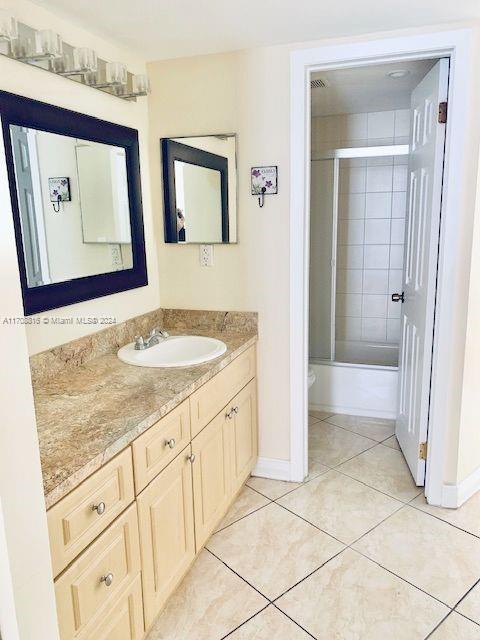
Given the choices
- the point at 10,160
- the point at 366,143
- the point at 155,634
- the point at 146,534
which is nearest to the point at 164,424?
the point at 146,534

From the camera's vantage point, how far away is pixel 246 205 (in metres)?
2.46

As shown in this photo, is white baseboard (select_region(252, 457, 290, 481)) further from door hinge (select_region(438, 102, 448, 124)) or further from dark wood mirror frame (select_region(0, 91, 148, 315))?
door hinge (select_region(438, 102, 448, 124))

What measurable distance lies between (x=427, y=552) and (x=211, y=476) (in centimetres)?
100

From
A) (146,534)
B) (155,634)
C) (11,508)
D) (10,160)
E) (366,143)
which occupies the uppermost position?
(366,143)

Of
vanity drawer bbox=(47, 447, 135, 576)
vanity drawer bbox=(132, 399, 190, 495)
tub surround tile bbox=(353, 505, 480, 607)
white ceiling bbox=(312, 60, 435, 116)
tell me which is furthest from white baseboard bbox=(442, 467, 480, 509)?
white ceiling bbox=(312, 60, 435, 116)

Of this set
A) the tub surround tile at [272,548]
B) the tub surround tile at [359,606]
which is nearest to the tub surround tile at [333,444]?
the tub surround tile at [272,548]

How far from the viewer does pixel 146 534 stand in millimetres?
1535

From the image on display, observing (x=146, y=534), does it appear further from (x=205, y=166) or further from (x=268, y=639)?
(x=205, y=166)

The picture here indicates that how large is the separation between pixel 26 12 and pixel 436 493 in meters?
2.72

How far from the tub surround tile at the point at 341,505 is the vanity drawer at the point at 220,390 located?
2.25 ft

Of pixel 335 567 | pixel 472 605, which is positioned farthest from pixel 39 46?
pixel 472 605

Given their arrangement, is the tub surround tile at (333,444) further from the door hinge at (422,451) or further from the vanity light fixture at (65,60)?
the vanity light fixture at (65,60)

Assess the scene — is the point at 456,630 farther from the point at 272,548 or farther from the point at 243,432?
the point at 243,432

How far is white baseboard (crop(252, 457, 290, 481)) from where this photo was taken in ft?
8.78
